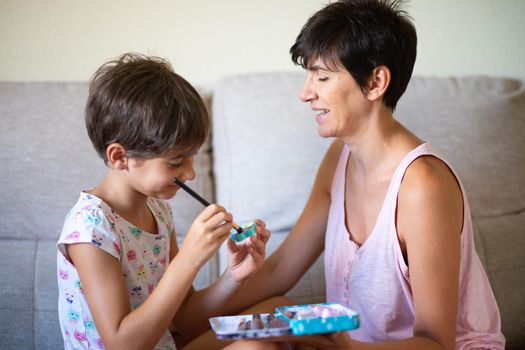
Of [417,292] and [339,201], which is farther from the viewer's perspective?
[339,201]

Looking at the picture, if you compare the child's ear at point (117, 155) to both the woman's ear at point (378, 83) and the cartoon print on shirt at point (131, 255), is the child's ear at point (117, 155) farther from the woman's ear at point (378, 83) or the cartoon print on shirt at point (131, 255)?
the woman's ear at point (378, 83)

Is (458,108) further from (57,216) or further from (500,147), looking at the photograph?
(57,216)

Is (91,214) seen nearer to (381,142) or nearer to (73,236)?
(73,236)

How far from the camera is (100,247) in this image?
43.9 inches

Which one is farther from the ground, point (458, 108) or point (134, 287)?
point (458, 108)

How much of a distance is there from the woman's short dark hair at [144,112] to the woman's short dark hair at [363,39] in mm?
344

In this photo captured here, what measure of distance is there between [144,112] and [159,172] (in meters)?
0.12

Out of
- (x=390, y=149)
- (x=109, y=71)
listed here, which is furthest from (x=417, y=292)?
(x=109, y=71)

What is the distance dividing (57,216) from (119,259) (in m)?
0.58

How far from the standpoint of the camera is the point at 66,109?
1.77 metres

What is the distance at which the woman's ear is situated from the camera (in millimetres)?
1355

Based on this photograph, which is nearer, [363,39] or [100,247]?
[100,247]

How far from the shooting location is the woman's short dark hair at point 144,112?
44.8 inches

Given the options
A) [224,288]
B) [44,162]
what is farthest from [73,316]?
[44,162]
